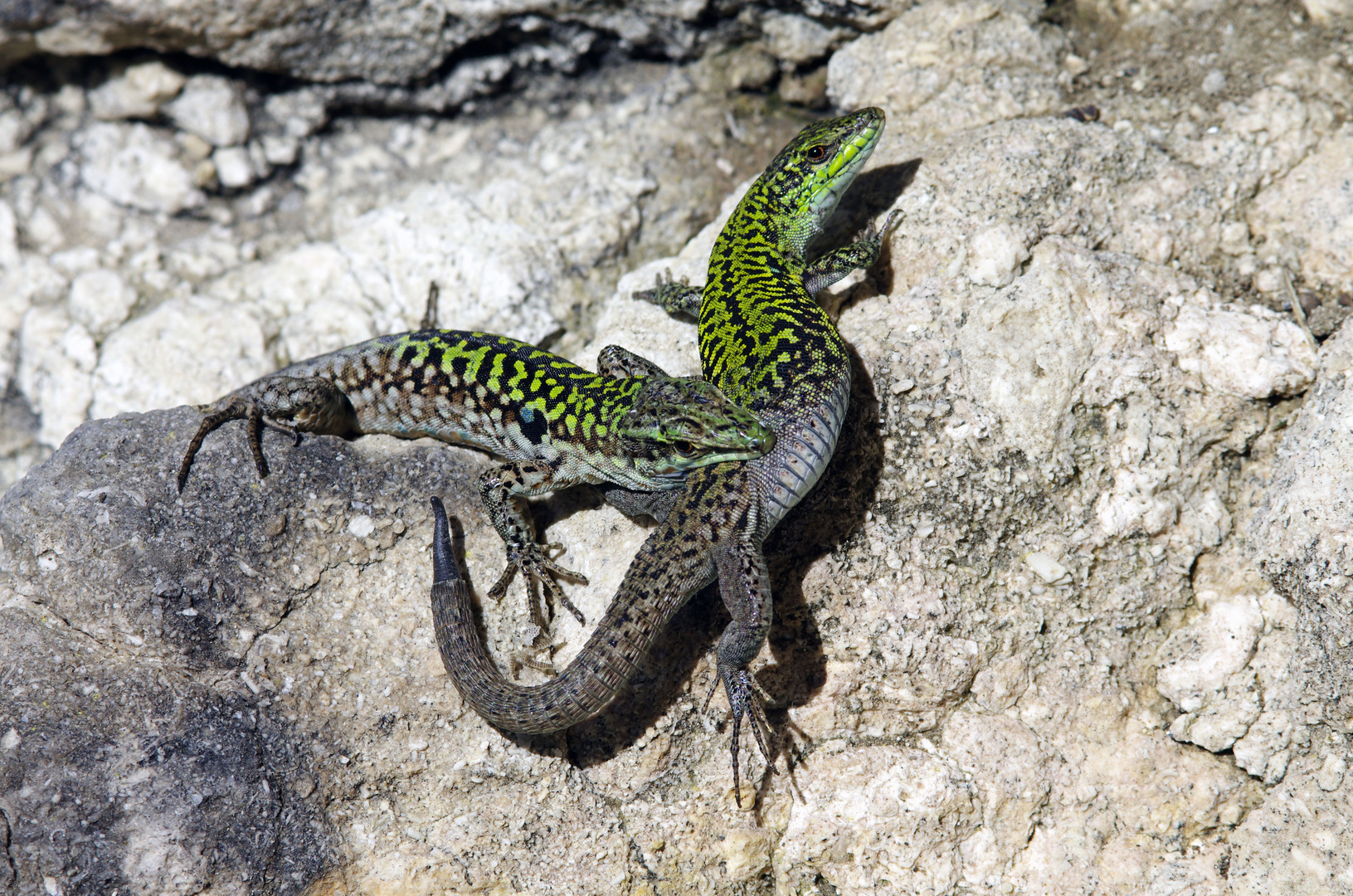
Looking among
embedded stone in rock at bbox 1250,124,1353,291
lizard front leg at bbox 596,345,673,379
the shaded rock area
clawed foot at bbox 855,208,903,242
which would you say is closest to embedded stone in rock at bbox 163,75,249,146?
the shaded rock area

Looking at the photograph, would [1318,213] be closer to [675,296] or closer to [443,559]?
[675,296]

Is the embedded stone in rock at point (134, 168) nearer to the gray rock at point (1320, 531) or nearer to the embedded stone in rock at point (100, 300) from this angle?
the embedded stone in rock at point (100, 300)

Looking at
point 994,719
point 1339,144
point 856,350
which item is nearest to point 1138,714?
point 994,719

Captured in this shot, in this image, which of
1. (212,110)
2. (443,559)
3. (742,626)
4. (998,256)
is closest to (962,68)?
(998,256)

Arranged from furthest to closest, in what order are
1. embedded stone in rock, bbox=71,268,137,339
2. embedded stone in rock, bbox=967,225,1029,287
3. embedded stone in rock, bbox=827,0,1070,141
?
embedded stone in rock, bbox=71,268,137,339, embedded stone in rock, bbox=827,0,1070,141, embedded stone in rock, bbox=967,225,1029,287

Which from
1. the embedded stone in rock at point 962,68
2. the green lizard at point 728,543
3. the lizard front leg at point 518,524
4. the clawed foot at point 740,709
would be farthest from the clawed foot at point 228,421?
the embedded stone in rock at point 962,68

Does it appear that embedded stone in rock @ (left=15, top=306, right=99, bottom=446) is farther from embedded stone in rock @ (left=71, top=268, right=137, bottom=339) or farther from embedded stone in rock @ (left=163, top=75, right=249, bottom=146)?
embedded stone in rock @ (left=163, top=75, right=249, bottom=146)
